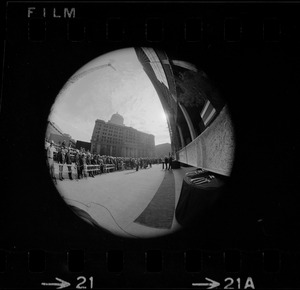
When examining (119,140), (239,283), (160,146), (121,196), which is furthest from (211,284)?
(119,140)

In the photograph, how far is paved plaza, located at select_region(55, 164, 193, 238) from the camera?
342cm

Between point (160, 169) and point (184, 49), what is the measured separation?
1971 mm

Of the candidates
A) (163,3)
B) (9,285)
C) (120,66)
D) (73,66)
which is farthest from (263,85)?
(9,285)

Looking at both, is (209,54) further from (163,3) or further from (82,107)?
(82,107)

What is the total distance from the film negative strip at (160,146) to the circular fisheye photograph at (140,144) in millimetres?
21

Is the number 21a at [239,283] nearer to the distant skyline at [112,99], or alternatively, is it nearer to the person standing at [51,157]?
the distant skyline at [112,99]

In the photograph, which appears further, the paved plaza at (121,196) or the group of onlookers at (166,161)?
the group of onlookers at (166,161)

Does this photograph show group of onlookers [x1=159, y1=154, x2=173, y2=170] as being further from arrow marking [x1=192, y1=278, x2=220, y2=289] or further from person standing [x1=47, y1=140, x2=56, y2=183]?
arrow marking [x1=192, y1=278, x2=220, y2=289]

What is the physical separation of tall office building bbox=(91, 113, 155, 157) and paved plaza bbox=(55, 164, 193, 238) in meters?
0.28

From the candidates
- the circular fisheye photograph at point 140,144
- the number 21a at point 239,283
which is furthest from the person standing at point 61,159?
the number 21a at point 239,283

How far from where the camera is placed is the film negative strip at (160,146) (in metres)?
3.57

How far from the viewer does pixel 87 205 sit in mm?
3490

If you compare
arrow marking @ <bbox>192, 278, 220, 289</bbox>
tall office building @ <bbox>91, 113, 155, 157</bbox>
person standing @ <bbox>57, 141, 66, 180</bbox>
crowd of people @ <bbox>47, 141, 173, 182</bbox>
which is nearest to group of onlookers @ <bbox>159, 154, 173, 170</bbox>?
crowd of people @ <bbox>47, 141, 173, 182</bbox>

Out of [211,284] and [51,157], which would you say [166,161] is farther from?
[211,284]
